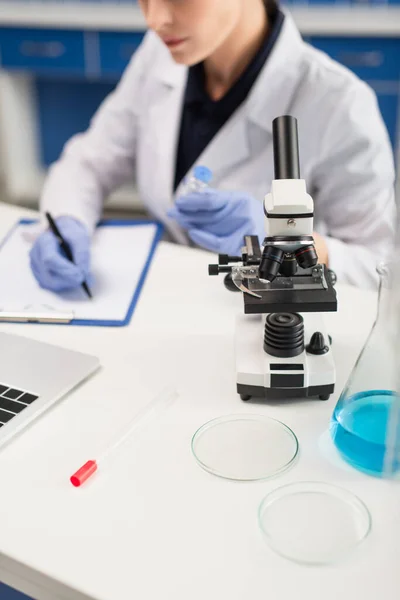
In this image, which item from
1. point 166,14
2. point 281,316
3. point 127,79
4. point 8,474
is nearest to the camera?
point 8,474

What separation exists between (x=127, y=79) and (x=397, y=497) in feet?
4.03

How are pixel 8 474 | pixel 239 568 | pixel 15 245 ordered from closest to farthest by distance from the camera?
pixel 239 568
pixel 8 474
pixel 15 245

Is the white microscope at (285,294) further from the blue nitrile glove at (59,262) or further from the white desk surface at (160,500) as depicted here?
the blue nitrile glove at (59,262)

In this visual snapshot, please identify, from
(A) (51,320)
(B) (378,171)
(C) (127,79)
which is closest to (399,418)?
(A) (51,320)

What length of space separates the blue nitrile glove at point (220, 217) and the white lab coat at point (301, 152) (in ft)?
0.50

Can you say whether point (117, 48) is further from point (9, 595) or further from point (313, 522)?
point (313, 522)

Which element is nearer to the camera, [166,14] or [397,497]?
[397,497]

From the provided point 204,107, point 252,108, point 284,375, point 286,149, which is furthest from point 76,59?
point 284,375

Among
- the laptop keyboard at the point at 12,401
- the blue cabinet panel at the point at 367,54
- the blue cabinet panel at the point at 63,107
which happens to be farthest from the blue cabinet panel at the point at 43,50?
the laptop keyboard at the point at 12,401

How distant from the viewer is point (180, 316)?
1031 millimetres

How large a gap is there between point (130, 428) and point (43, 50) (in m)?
2.67

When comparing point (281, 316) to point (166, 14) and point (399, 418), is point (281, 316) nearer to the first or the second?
point (399, 418)

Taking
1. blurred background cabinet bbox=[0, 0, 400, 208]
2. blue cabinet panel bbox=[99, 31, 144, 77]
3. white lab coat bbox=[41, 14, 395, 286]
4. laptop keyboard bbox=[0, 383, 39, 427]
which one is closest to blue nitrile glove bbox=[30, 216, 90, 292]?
white lab coat bbox=[41, 14, 395, 286]

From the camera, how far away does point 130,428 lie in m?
0.78
